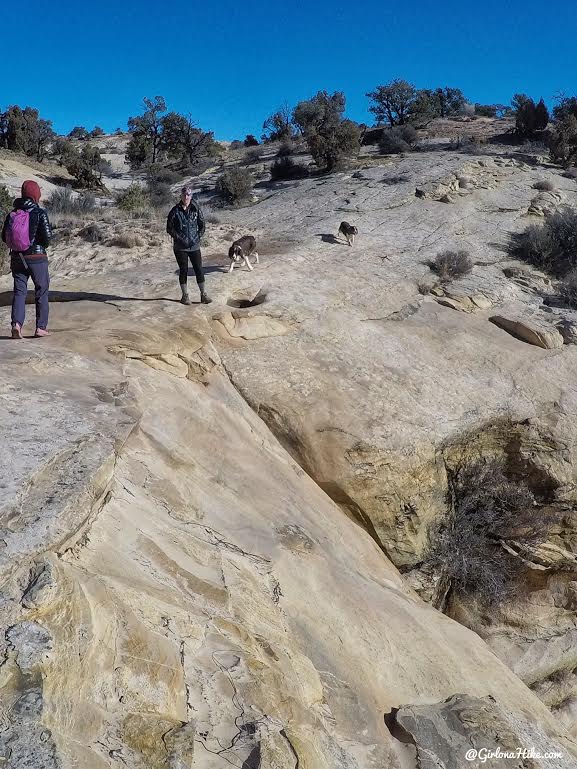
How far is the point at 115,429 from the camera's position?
3826mm

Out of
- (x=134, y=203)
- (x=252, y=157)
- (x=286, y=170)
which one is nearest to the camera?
(x=134, y=203)

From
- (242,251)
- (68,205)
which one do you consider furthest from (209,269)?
(68,205)

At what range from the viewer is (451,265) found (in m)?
10.8

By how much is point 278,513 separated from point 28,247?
3678mm

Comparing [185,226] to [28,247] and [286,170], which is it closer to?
[28,247]

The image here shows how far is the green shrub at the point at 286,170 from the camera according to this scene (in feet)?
68.8

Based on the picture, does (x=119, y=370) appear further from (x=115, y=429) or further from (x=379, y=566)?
(x=379, y=566)

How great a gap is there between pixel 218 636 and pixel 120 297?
589 centimetres

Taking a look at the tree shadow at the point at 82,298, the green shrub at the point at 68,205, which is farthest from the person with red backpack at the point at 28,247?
the green shrub at the point at 68,205

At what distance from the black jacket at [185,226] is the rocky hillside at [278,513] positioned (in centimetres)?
82

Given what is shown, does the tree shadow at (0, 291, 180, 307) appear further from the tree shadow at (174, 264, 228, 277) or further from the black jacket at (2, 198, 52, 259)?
the black jacket at (2, 198, 52, 259)

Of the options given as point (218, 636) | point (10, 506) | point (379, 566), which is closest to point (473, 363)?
point (379, 566)

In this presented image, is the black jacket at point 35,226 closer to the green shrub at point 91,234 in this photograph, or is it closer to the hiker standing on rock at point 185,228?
the hiker standing on rock at point 185,228

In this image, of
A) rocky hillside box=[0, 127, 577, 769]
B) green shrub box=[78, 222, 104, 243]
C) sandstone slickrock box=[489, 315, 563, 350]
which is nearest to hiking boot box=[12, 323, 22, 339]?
rocky hillside box=[0, 127, 577, 769]
